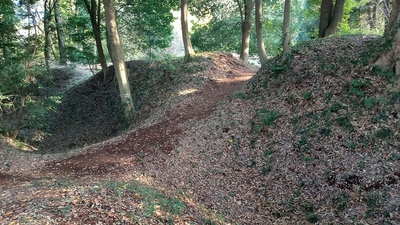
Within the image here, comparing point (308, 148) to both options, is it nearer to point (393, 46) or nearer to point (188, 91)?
point (393, 46)

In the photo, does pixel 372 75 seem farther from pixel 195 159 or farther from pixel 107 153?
pixel 107 153

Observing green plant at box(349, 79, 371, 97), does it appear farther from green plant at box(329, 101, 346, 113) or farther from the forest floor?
green plant at box(329, 101, 346, 113)

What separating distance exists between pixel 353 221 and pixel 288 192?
1551mm

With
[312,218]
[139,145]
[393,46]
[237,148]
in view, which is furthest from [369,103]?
[139,145]

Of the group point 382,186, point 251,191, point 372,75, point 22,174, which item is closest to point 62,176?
point 22,174

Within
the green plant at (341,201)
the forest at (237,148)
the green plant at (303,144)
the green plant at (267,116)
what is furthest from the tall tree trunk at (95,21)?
the green plant at (341,201)

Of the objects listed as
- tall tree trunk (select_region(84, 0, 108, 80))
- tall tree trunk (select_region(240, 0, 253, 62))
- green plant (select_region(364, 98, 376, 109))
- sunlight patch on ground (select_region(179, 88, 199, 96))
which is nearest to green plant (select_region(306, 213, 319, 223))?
green plant (select_region(364, 98, 376, 109))

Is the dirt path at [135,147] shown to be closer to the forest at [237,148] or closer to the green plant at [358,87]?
the forest at [237,148]

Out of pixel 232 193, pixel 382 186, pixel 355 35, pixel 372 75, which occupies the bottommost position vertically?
pixel 232 193

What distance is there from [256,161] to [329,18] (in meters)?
7.44

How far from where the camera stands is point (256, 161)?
790 centimetres

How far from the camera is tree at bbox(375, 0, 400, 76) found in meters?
7.70

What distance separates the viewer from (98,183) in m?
6.14

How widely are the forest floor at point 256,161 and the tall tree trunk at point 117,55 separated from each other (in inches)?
67.6
